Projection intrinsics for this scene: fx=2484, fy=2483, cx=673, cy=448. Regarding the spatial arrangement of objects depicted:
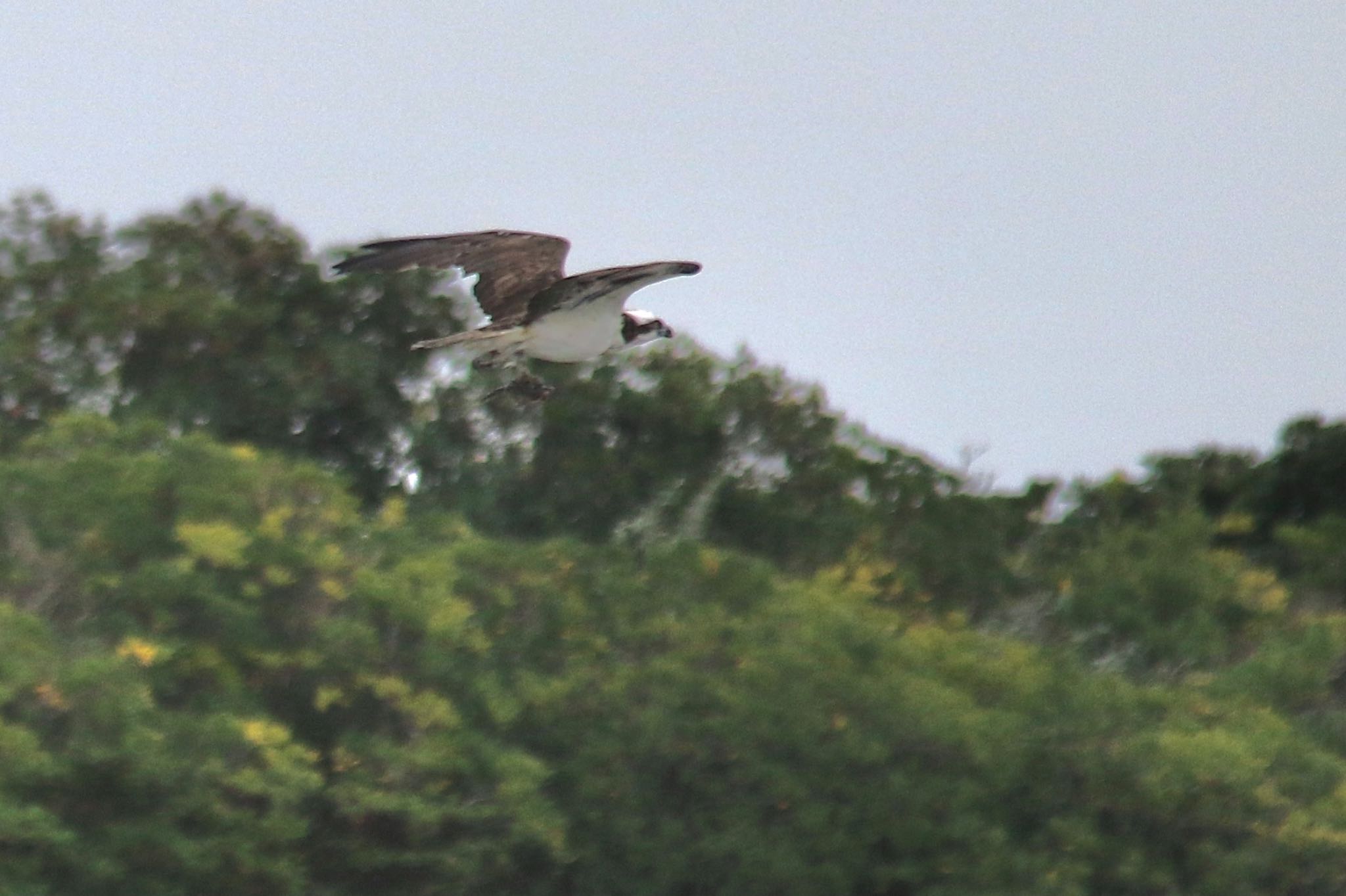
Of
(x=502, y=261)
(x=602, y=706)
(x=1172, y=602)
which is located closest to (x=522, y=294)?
(x=502, y=261)

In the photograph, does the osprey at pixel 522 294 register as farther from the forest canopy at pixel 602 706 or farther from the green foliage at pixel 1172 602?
the green foliage at pixel 1172 602

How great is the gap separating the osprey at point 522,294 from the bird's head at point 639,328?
0.33 m

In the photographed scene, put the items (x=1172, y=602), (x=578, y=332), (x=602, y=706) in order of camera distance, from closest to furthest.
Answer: (x=578, y=332) → (x=602, y=706) → (x=1172, y=602)

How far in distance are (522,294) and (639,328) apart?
88 cm

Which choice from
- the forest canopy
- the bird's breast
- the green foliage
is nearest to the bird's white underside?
the bird's breast

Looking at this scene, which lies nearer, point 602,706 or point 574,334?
point 574,334

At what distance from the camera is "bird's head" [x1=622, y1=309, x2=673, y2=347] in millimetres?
11766

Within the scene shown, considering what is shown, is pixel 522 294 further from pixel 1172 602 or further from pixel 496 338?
pixel 1172 602

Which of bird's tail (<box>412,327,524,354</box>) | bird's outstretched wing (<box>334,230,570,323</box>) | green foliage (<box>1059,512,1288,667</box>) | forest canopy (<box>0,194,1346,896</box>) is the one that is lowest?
forest canopy (<box>0,194,1346,896</box>)

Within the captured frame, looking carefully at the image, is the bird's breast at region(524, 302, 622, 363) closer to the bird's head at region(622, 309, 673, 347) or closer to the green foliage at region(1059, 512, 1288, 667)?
the bird's head at region(622, 309, 673, 347)

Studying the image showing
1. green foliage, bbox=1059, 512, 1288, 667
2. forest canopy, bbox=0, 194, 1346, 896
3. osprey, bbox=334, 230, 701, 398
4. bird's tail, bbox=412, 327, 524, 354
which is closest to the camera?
osprey, bbox=334, 230, 701, 398

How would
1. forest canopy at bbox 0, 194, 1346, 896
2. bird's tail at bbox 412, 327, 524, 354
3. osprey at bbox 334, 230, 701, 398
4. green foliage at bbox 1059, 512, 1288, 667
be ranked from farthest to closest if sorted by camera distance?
green foliage at bbox 1059, 512, 1288, 667 < forest canopy at bbox 0, 194, 1346, 896 < bird's tail at bbox 412, 327, 524, 354 < osprey at bbox 334, 230, 701, 398

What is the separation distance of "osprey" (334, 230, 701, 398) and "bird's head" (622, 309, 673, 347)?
33 centimetres

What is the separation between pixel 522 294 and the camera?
36.4 feet
